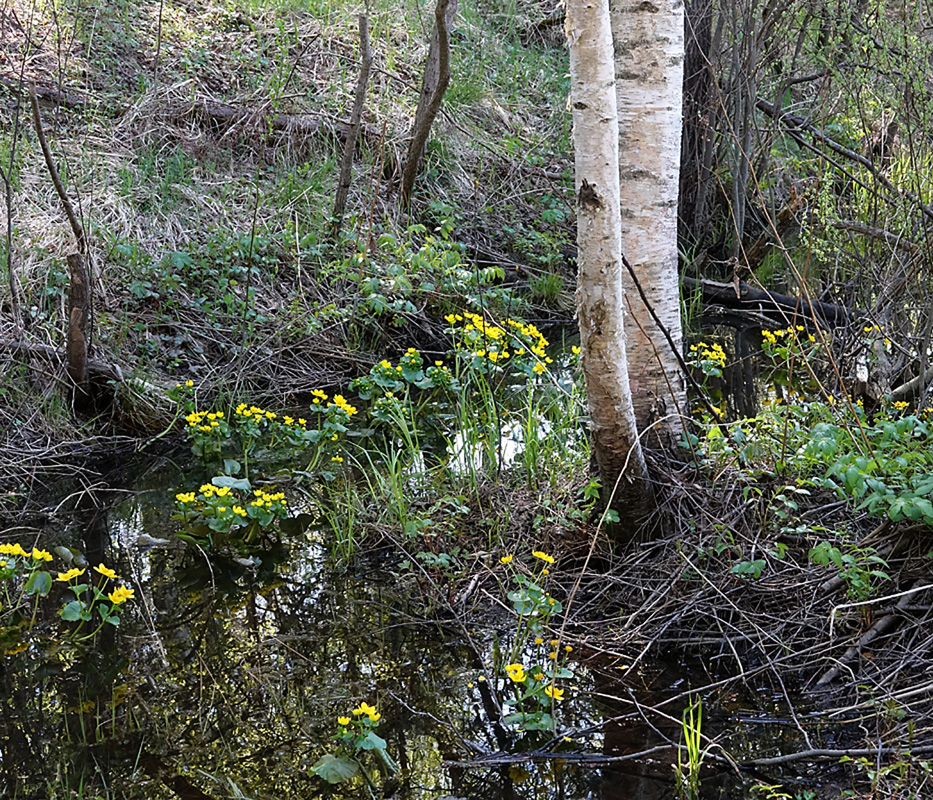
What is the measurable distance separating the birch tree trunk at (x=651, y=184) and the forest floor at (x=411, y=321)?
279mm

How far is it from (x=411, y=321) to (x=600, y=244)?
348 cm

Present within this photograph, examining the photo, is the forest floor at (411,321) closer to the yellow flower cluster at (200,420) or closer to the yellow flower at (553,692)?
the yellow flower at (553,692)

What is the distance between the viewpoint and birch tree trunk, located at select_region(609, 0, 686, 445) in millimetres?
3096

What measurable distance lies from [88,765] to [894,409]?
2.92 metres

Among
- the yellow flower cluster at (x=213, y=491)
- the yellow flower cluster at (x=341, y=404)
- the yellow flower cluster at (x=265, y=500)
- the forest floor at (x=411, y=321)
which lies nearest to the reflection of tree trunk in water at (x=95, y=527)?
the forest floor at (x=411, y=321)

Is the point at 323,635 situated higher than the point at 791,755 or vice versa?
the point at 791,755

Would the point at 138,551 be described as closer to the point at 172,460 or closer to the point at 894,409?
the point at 172,460

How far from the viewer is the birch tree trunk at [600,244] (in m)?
2.62

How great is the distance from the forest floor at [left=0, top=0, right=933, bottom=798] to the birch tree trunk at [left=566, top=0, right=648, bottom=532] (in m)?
0.32

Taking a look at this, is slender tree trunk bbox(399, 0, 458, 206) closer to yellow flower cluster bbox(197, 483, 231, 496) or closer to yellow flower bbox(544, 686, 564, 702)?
yellow flower cluster bbox(197, 483, 231, 496)

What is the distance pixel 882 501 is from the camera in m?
2.51

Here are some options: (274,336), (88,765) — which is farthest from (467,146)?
(88,765)

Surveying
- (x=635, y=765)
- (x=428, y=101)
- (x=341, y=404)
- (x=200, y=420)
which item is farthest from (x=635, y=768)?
(x=428, y=101)

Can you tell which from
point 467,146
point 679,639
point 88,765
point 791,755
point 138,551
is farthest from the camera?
point 467,146
